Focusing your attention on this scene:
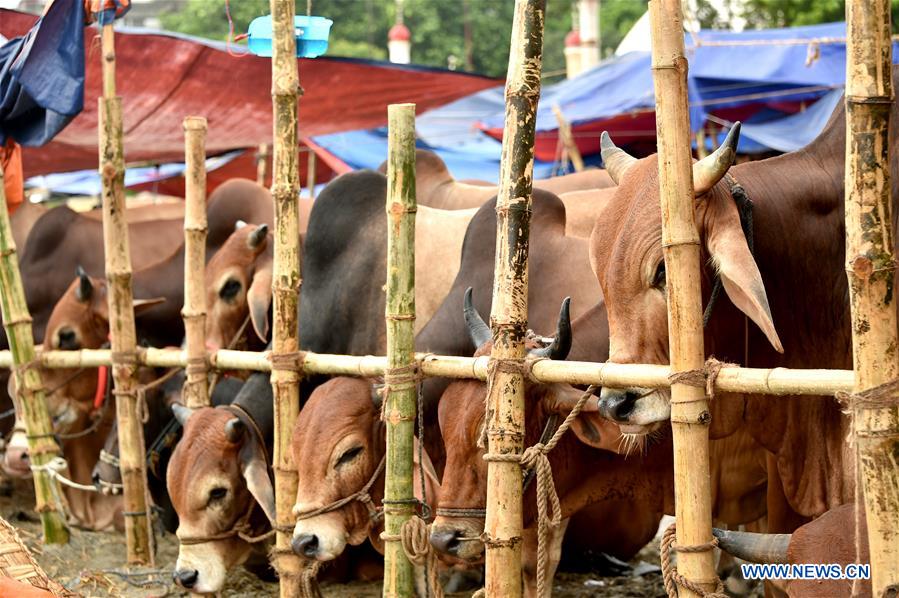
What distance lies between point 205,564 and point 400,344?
5.36ft

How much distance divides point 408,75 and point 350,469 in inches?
151

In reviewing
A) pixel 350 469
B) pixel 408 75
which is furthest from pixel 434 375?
pixel 408 75

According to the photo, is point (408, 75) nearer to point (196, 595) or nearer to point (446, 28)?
point (196, 595)

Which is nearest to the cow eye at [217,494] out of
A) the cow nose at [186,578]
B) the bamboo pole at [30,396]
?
the cow nose at [186,578]

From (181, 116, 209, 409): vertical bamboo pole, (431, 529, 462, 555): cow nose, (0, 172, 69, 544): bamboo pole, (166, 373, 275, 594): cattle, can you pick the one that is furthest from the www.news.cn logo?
(0, 172, 69, 544): bamboo pole

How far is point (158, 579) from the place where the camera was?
17.7ft

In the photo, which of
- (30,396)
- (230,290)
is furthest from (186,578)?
(230,290)

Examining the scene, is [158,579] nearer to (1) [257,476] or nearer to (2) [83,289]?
(1) [257,476]

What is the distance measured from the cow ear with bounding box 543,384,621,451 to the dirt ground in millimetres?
1717

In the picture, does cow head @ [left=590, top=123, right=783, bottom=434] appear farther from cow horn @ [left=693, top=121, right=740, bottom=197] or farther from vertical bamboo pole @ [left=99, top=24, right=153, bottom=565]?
vertical bamboo pole @ [left=99, top=24, right=153, bottom=565]

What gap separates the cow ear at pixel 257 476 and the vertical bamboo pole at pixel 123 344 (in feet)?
2.30

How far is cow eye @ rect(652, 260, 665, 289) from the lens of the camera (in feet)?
11.0

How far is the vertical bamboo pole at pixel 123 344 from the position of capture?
18.2 feet

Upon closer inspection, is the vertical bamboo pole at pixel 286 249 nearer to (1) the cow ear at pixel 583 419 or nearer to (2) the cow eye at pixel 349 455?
(2) the cow eye at pixel 349 455
